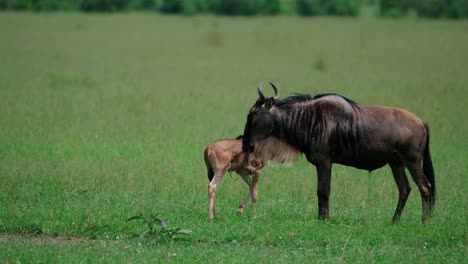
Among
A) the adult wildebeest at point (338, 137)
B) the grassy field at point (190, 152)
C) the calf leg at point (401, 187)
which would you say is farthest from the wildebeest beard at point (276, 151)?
the calf leg at point (401, 187)

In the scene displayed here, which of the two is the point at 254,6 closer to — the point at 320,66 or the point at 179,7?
the point at 179,7

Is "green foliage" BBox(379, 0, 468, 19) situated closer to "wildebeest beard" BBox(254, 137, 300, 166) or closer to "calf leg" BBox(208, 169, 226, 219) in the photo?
"wildebeest beard" BBox(254, 137, 300, 166)

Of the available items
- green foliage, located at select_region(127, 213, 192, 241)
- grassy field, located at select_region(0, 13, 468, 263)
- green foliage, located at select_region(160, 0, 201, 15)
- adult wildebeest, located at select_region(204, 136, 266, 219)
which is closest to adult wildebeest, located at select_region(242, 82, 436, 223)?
adult wildebeest, located at select_region(204, 136, 266, 219)

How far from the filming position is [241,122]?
675 inches

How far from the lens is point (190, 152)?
555 inches

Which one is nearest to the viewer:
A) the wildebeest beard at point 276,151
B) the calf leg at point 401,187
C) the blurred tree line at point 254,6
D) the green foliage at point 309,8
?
the calf leg at point 401,187

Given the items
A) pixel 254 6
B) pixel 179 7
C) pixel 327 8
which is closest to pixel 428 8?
pixel 327 8

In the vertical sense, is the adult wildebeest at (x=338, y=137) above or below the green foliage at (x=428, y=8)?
above

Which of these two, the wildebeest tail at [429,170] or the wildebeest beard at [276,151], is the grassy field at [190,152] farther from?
the wildebeest beard at [276,151]

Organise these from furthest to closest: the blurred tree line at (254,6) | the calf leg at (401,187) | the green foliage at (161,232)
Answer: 1. the blurred tree line at (254,6)
2. the calf leg at (401,187)
3. the green foliage at (161,232)

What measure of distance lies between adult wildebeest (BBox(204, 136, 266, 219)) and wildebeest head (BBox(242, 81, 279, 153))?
137 mm

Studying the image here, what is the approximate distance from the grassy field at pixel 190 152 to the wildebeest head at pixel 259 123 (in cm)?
85

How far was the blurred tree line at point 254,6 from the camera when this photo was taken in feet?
162

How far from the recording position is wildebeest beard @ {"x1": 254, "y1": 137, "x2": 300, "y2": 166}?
33.3ft
